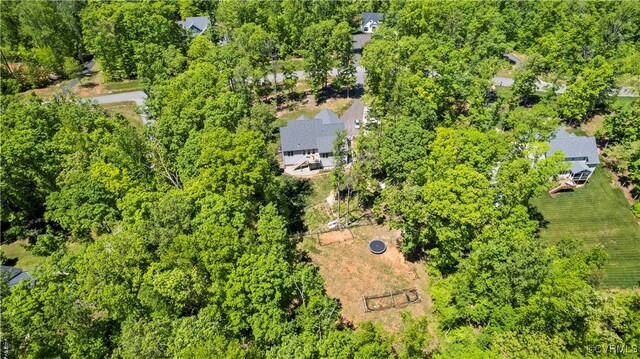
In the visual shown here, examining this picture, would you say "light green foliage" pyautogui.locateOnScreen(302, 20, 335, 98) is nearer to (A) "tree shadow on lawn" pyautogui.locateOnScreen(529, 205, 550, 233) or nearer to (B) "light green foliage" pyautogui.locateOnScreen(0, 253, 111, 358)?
(A) "tree shadow on lawn" pyautogui.locateOnScreen(529, 205, 550, 233)

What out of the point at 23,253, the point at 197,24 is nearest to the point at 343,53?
the point at 197,24

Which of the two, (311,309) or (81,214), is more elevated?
(81,214)

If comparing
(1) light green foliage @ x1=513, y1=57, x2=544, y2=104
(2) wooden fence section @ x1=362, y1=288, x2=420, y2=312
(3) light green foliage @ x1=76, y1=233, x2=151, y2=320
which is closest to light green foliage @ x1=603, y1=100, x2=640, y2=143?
(1) light green foliage @ x1=513, y1=57, x2=544, y2=104

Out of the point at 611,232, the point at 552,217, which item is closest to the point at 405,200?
the point at 552,217

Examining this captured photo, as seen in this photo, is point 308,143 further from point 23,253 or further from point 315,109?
point 23,253

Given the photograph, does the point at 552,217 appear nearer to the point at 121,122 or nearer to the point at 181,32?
the point at 121,122

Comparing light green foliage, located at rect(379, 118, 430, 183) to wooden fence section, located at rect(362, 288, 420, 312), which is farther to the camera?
light green foliage, located at rect(379, 118, 430, 183)
